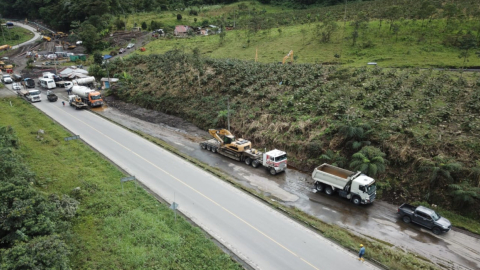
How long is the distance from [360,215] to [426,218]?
4005 mm

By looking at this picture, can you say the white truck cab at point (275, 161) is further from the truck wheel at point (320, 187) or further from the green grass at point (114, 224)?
Answer: the green grass at point (114, 224)

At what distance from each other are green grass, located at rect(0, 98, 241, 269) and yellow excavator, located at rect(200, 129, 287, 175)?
31.8 ft

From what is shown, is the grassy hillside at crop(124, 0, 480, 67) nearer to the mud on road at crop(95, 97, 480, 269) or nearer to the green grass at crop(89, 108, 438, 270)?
the mud on road at crop(95, 97, 480, 269)

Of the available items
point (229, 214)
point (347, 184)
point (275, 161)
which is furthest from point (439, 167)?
point (229, 214)

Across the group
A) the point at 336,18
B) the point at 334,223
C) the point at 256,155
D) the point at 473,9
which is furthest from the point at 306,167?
the point at 336,18

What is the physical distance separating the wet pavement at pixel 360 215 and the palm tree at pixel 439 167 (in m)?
3.75

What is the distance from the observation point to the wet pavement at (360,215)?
59.7 feet

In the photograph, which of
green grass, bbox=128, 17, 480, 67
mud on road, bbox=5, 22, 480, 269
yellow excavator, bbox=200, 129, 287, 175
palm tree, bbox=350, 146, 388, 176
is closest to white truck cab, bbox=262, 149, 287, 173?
yellow excavator, bbox=200, 129, 287, 175

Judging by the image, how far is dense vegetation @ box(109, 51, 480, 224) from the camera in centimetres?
2348

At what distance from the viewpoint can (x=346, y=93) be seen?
1384 inches

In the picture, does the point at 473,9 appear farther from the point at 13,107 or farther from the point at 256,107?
the point at 13,107

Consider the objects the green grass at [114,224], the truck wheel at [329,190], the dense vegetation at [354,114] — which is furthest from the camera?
the truck wheel at [329,190]

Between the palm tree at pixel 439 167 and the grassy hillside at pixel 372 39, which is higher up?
the grassy hillside at pixel 372 39

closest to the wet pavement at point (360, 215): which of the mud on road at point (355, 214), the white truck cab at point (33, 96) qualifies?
the mud on road at point (355, 214)
